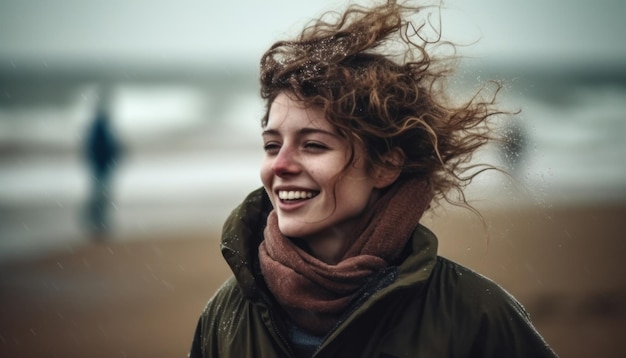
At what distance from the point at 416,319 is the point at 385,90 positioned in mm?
922

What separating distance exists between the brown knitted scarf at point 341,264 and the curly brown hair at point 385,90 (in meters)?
0.18

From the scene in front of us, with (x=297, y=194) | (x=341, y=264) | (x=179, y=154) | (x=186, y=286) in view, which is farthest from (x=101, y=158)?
(x=341, y=264)

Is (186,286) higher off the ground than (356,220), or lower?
lower

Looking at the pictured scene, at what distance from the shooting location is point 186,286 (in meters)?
7.96

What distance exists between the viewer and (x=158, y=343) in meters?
6.47

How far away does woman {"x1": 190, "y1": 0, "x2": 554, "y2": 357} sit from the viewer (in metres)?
2.32

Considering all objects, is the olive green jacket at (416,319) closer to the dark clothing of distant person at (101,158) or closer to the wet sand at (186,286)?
the wet sand at (186,286)

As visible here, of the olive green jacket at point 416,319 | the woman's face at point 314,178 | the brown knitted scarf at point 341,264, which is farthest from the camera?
the woman's face at point 314,178

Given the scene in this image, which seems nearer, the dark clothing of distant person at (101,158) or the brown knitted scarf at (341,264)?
the brown knitted scarf at (341,264)

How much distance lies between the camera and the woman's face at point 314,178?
2.52m

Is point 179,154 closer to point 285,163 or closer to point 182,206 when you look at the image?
point 182,206

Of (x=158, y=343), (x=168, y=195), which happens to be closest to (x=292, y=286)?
(x=158, y=343)

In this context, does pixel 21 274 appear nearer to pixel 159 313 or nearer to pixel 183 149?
pixel 159 313

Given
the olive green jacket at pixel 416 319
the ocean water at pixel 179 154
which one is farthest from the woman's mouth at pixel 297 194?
the ocean water at pixel 179 154
